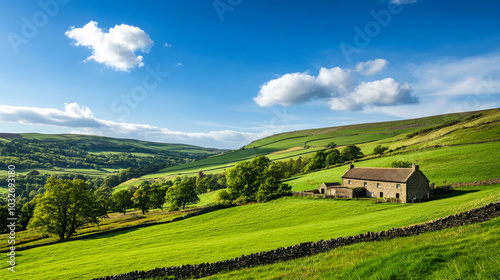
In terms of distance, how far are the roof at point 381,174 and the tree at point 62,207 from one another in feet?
195

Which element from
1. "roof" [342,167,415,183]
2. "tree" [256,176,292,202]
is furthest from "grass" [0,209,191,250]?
"roof" [342,167,415,183]

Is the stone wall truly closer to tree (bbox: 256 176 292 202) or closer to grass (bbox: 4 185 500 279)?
grass (bbox: 4 185 500 279)

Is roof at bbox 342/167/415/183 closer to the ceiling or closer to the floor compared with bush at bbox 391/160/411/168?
closer to the floor

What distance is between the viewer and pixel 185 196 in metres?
76.3

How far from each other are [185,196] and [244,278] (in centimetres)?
6643

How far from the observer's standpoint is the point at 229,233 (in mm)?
36156

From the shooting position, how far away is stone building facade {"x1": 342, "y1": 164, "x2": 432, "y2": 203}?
1785 inches

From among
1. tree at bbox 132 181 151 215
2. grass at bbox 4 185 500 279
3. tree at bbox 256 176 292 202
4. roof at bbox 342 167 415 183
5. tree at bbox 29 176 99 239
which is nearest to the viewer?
grass at bbox 4 185 500 279

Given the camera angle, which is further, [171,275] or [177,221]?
[177,221]

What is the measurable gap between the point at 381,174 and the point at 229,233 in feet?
118

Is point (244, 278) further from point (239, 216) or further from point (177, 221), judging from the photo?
point (177, 221)

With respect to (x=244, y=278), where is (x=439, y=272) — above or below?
above

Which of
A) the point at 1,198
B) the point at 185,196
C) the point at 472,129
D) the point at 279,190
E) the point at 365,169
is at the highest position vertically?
the point at 472,129

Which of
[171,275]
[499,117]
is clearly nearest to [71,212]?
[171,275]
